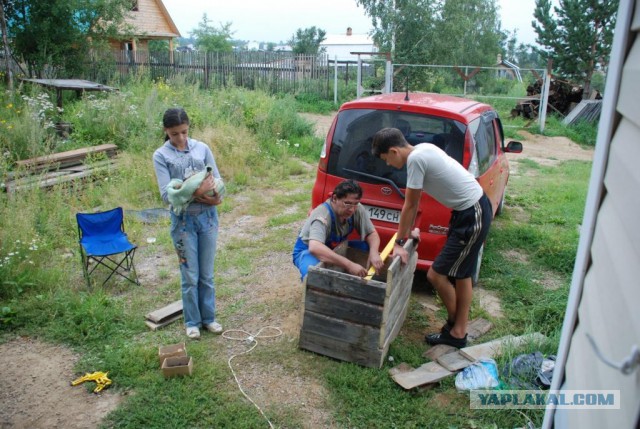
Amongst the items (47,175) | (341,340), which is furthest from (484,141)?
(47,175)

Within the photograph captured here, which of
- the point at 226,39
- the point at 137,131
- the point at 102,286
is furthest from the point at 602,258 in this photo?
the point at 226,39

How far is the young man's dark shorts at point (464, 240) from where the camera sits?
3812 millimetres

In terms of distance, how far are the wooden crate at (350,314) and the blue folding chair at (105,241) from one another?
2340 mm

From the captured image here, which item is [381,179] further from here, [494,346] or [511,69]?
[511,69]

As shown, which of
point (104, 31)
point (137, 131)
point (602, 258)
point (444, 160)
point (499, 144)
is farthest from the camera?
point (104, 31)

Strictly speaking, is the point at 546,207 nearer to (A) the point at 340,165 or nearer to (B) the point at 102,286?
(A) the point at 340,165

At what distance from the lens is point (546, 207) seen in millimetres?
7949

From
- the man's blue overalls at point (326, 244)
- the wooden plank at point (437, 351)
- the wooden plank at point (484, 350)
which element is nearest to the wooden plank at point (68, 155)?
the man's blue overalls at point (326, 244)

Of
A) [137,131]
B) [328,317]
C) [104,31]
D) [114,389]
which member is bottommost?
[114,389]

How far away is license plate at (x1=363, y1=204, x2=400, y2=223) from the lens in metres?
4.73

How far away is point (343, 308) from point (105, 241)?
303cm

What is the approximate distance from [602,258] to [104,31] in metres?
18.0

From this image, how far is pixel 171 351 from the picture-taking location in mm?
3760

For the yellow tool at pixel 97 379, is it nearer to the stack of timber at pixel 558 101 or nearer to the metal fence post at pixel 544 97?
the metal fence post at pixel 544 97
